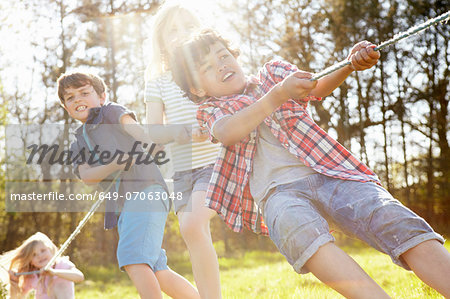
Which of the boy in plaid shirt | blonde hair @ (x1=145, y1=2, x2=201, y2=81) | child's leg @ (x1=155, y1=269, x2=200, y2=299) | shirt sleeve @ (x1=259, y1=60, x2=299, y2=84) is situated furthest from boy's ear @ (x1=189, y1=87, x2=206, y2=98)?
child's leg @ (x1=155, y1=269, x2=200, y2=299)

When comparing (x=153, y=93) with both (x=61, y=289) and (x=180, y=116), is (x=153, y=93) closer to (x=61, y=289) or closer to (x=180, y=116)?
(x=180, y=116)

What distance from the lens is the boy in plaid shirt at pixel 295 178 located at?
1.63 m

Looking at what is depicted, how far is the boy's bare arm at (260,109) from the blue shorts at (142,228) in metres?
1.17

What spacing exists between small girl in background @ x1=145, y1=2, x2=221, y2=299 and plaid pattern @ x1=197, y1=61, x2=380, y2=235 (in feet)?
1.79

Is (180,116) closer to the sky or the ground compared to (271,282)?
closer to the sky

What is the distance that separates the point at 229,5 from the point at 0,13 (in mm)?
5436

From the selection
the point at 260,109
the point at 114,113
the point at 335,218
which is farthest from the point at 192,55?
the point at 114,113

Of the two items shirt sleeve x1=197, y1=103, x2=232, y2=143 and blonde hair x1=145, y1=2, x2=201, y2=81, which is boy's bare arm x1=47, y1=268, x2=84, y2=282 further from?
shirt sleeve x1=197, y1=103, x2=232, y2=143

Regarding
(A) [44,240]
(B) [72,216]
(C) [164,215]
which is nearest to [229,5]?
(B) [72,216]

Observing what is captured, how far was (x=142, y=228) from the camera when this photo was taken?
9.73ft

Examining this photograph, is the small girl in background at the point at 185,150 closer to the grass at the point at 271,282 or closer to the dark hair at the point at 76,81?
the dark hair at the point at 76,81

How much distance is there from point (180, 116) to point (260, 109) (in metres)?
1.28

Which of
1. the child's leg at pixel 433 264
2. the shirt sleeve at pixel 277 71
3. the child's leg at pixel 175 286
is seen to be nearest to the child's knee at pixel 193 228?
the child's leg at pixel 175 286

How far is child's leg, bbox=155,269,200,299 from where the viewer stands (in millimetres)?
3146
